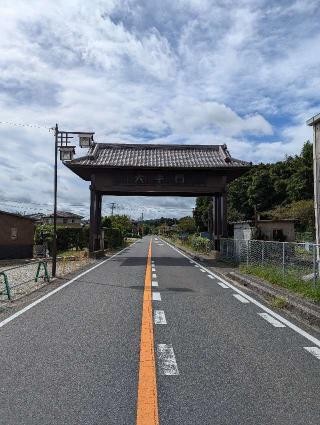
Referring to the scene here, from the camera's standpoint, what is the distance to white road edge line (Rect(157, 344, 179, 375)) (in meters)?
4.97

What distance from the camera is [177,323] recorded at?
760 centimetres

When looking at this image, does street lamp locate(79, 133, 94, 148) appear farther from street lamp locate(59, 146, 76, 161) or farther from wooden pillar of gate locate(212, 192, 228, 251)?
wooden pillar of gate locate(212, 192, 228, 251)

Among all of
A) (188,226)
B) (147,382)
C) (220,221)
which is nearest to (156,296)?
(147,382)

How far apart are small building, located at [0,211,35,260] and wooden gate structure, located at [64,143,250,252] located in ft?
15.1

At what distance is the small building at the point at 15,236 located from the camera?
26828 mm

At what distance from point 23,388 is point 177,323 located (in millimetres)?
3615

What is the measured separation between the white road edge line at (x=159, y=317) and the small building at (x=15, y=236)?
66.8ft

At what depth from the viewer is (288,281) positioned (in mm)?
11891

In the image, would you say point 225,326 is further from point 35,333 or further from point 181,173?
point 181,173

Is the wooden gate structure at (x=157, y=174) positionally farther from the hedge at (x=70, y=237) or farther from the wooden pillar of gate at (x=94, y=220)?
the hedge at (x=70, y=237)

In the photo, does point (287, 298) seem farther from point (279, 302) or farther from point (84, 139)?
point (84, 139)

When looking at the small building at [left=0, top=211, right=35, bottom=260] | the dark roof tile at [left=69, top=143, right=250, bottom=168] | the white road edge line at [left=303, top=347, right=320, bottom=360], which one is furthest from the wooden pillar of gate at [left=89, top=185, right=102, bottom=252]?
the white road edge line at [left=303, top=347, right=320, bottom=360]

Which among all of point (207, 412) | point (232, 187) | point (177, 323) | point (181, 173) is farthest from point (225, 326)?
point (232, 187)

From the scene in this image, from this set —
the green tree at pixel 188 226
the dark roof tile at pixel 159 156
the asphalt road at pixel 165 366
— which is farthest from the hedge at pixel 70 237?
the green tree at pixel 188 226
